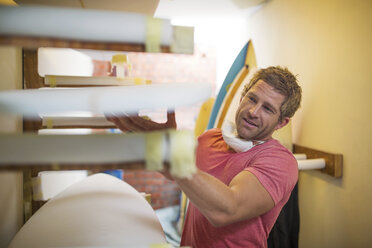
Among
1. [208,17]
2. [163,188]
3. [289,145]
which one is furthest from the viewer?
[163,188]

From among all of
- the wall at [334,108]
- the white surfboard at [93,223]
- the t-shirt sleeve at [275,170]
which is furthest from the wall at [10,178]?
the wall at [334,108]

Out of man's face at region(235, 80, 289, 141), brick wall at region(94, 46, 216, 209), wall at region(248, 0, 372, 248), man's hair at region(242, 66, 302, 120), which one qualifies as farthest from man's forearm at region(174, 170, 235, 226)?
brick wall at region(94, 46, 216, 209)

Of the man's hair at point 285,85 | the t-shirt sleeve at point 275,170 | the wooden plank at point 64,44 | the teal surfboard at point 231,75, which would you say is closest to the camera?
the wooden plank at point 64,44

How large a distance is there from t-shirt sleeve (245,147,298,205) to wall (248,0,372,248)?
0.46m

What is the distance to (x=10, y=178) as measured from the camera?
33.1 inches

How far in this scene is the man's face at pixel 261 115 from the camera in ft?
3.61

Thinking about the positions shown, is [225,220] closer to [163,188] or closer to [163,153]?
[163,153]

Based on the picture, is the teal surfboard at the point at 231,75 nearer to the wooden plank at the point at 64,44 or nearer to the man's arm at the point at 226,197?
the man's arm at the point at 226,197

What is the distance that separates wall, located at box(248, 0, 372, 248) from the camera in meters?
1.19

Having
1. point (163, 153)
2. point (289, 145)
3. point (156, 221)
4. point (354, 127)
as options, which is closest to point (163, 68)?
point (289, 145)

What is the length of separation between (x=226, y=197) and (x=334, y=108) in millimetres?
1010

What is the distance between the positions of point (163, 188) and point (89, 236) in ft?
9.90

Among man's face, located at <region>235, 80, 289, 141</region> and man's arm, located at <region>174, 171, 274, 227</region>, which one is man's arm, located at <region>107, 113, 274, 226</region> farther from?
man's face, located at <region>235, 80, 289, 141</region>

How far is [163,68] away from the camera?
140 inches
